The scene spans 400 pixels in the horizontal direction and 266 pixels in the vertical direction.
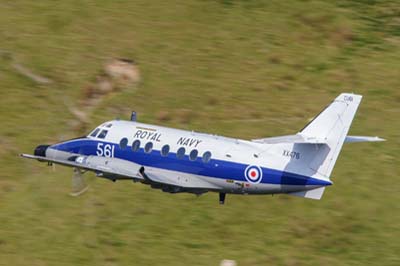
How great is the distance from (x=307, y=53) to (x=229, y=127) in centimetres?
1409

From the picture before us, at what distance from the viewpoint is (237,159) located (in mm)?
50812

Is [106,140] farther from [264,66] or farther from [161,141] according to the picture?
[264,66]

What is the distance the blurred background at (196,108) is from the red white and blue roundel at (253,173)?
10092 mm

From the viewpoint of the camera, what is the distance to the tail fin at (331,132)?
50500 mm

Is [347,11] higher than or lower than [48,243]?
higher

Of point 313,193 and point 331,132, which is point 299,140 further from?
point 313,193

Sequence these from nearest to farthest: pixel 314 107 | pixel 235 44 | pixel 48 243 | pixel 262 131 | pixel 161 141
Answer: pixel 161 141, pixel 48 243, pixel 262 131, pixel 314 107, pixel 235 44

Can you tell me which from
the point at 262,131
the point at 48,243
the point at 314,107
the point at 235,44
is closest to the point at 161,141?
the point at 48,243

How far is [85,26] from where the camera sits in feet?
277

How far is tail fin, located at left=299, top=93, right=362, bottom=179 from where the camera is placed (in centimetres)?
5050

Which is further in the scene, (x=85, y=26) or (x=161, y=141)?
(x=85, y=26)

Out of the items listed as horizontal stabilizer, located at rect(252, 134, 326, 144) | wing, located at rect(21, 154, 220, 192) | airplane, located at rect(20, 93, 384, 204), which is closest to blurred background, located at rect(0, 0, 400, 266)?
wing, located at rect(21, 154, 220, 192)

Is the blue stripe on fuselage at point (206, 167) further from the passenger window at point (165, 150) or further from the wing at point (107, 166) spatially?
the wing at point (107, 166)

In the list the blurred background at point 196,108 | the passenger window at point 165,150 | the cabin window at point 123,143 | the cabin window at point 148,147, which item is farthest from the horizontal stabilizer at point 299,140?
the blurred background at point 196,108
